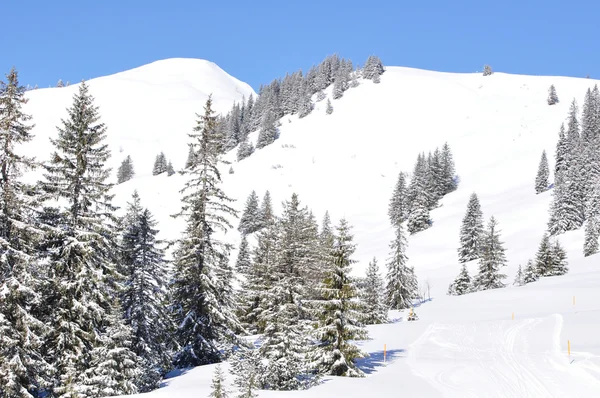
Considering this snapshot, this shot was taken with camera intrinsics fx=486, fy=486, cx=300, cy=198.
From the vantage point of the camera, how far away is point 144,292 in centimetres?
2314

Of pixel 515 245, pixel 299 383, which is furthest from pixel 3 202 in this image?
pixel 515 245

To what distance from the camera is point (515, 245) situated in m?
63.9

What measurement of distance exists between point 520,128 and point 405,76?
200 feet

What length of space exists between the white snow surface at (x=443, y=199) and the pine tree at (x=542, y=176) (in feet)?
9.30

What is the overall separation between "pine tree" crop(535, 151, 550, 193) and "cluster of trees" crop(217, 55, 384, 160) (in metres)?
66.9

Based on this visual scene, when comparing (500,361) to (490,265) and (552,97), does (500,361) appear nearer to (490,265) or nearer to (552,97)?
(490,265)

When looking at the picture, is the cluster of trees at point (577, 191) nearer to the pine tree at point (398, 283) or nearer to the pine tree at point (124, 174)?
the pine tree at point (398, 283)

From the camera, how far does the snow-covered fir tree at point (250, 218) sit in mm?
79812

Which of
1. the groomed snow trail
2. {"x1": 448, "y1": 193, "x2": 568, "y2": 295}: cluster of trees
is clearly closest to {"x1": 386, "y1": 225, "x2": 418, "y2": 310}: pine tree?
{"x1": 448, "y1": 193, "x2": 568, "y2": 295}: cluster of trees

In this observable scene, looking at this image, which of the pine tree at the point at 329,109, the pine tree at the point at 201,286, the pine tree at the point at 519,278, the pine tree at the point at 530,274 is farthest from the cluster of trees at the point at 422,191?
the pine tree at the point at 201,286

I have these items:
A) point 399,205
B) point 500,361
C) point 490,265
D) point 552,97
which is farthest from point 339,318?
point 552,97

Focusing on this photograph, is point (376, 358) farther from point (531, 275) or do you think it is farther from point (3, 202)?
point (531, 275)

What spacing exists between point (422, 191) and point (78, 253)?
6924 cm

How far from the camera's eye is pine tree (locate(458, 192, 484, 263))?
207ft
